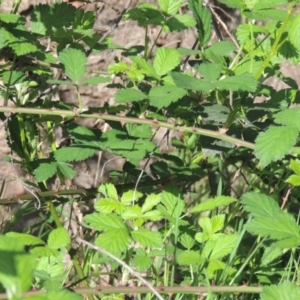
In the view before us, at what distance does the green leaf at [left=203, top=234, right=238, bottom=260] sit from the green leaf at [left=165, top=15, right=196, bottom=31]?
0.67m

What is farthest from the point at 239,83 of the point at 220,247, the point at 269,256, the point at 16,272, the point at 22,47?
the point at 16,272

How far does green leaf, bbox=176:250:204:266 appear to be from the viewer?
175 centimetres

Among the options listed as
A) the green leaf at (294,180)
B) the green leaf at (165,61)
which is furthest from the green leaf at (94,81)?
the green leaf at (294,180)

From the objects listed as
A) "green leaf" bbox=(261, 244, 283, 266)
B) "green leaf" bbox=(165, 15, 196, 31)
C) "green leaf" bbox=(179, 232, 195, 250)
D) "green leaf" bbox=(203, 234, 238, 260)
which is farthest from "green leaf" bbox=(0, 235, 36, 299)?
"green leaf" bbox=(261, 244, 283, 266)

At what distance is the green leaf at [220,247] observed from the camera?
1.81 metres

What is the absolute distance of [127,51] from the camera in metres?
2.19

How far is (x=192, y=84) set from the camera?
161 cm

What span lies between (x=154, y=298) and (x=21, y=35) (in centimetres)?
91

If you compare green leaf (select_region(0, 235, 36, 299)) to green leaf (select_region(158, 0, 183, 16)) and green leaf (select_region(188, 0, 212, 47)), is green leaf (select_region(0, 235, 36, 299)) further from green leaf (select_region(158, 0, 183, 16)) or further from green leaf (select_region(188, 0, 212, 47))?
green leaf (select_region(158, 0, 183, 16))

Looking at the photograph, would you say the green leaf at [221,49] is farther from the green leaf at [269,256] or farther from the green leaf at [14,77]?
the green leaf at [269,256]

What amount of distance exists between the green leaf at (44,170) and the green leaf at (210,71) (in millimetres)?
529

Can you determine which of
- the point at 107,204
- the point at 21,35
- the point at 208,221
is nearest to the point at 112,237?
the point at 107,204

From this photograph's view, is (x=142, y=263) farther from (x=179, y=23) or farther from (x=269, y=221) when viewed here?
(x=179, y=23)

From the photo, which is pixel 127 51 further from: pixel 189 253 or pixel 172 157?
pixel 189 253
